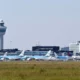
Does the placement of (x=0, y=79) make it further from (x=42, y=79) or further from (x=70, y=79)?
(x=70, y=79)

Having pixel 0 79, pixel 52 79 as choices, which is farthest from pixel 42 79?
pixel 0 79

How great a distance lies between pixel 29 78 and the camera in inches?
1478

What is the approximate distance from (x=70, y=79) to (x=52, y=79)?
1.54 m

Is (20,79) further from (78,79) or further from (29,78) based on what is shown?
(78,79)

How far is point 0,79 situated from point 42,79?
3.55 m

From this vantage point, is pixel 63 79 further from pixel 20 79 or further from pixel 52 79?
pixel 20 79

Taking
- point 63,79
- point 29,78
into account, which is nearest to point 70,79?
point 63,79

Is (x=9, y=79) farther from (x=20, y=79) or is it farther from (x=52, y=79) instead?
(x=52, y=79)

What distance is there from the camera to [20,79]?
3597 cm

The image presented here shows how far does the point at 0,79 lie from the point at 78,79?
6462 mm

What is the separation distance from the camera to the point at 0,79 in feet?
116

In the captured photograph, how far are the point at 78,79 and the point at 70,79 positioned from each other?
79cm

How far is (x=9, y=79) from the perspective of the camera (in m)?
35.7

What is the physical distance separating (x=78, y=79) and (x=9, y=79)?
575 centimetres
